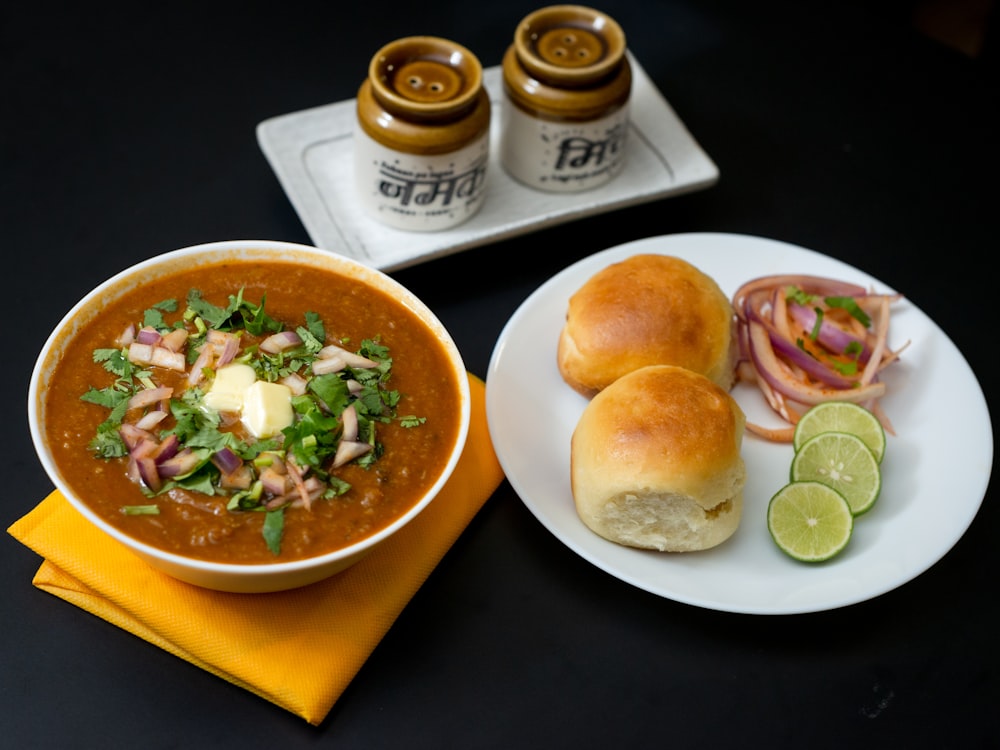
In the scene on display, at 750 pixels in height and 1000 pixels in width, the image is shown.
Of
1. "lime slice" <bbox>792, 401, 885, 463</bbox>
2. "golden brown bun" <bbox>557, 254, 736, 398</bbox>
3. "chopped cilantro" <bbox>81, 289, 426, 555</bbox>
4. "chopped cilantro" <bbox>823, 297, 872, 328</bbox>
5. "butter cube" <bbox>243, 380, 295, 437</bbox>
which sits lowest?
"lime slice" <bbox>792, 401, 885, 463</bbox>

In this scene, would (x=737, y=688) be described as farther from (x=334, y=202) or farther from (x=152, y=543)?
(x=334, y=202)

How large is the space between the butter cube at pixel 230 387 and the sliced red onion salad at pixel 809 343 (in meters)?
1.67

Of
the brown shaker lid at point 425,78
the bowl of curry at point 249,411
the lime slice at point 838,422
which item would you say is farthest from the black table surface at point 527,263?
the brown shaker lid at point 425,78

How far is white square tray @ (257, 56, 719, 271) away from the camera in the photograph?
404 cm

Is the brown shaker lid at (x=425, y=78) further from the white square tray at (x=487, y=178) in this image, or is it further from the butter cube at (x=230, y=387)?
the butter cube at (x=230, y=387)

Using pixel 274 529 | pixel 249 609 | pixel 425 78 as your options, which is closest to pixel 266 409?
pixel 274 529

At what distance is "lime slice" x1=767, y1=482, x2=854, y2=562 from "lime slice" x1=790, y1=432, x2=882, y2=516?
0.31 ft

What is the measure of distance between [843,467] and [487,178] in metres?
1.81

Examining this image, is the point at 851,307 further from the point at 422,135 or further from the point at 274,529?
the point at 274,529

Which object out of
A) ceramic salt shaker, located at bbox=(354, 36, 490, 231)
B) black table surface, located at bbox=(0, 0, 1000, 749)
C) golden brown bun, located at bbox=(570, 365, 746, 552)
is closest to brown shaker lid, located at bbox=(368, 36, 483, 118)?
ceramic salt shaker, located at bbox=(354, 36, 490, 231)

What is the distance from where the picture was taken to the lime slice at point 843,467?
3.38m

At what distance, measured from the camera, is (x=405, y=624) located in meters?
3.15

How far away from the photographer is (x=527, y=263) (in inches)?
167

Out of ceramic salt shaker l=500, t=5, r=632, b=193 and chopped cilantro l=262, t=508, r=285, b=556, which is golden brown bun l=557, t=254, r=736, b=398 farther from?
chopped cilantro l=262, t=508, r=285, b=556
